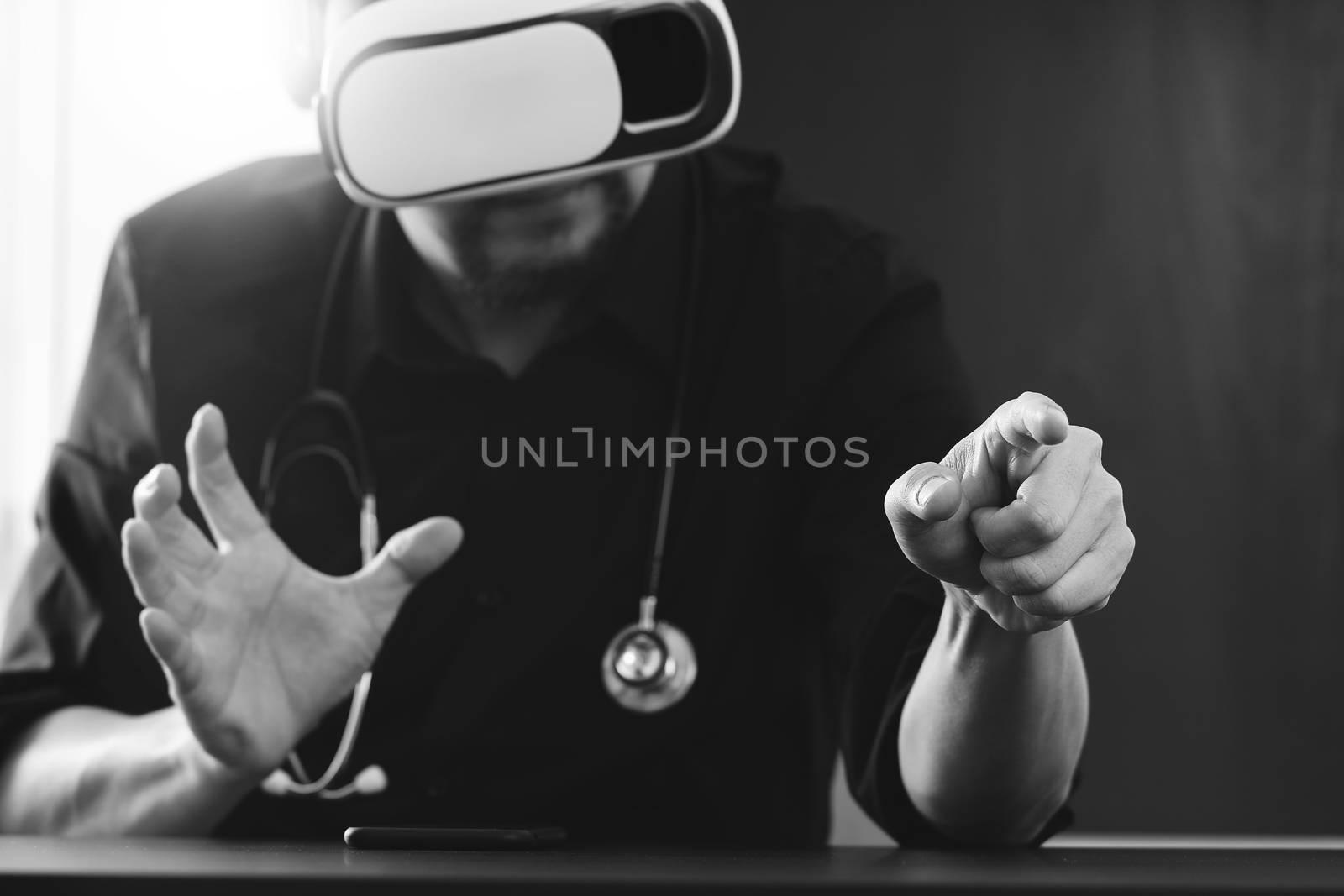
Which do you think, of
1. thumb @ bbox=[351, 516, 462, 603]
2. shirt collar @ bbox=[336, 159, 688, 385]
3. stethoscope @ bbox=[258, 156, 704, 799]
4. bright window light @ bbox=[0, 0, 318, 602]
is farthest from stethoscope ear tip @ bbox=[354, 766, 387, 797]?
bright window light @ bbox=[0, 0, 318, 602]

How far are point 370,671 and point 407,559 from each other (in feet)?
0.24

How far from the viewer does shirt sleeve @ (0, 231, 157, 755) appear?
27.2 inches

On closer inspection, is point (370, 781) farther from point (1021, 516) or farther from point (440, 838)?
point (1021, 516)

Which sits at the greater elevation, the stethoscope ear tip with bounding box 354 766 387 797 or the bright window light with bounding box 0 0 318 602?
the bright window light with bounding box 0 0 318 602

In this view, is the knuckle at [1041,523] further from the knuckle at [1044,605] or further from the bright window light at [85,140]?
the bright window light at [85,140]

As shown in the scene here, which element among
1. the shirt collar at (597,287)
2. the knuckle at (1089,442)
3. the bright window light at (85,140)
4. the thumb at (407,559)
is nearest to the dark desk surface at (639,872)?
the knuckle at (1089,442)

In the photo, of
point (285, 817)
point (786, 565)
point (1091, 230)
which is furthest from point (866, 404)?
point (285, 817)

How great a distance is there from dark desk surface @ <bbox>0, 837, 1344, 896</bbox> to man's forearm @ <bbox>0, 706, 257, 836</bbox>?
0.24 metres

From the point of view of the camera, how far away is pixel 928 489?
380mm

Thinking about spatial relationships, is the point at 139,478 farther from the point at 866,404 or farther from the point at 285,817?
the point at 866,404

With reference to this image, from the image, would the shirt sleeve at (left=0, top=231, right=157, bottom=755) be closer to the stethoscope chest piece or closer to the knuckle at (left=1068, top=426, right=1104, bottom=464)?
the stethoscope chest piece

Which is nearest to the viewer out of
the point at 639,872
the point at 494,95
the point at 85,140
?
the point at 639,872

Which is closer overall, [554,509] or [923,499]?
[923,499]

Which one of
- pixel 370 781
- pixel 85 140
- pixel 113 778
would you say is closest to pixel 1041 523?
pixel 370 781
